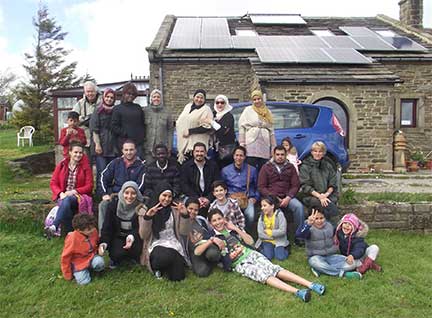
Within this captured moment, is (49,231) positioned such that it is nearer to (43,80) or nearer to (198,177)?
(198,177)

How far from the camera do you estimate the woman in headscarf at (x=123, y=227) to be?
449 cm

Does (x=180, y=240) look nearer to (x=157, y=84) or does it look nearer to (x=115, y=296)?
(x=115, y=296)

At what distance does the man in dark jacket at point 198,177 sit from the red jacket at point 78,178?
1.24 m

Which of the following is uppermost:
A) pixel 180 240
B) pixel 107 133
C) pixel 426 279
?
pixel 107 133

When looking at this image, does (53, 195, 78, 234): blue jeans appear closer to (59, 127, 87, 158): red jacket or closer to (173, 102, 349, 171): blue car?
(59, 127, 87, 158): red jacket

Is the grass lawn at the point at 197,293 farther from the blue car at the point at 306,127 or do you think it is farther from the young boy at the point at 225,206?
the blue car at the point at 306,127

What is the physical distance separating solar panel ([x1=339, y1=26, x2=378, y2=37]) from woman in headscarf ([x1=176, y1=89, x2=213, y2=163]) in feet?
42.5

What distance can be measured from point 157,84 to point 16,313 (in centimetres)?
1109

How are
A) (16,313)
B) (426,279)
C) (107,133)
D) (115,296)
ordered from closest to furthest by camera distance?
(16,313) → (115,296) → (426,279) → (107,133)

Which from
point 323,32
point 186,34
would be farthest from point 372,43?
point 186,34

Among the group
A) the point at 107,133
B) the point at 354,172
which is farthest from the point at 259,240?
the point at 354,172

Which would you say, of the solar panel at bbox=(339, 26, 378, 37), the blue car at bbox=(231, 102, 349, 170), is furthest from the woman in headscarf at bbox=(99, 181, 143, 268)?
the solar panel at bbox=(339, 26, 378, 37)

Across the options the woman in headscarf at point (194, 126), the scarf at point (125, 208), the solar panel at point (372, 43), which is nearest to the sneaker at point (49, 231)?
the scarf at point (125, 208)

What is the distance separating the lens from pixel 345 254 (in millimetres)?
4641
